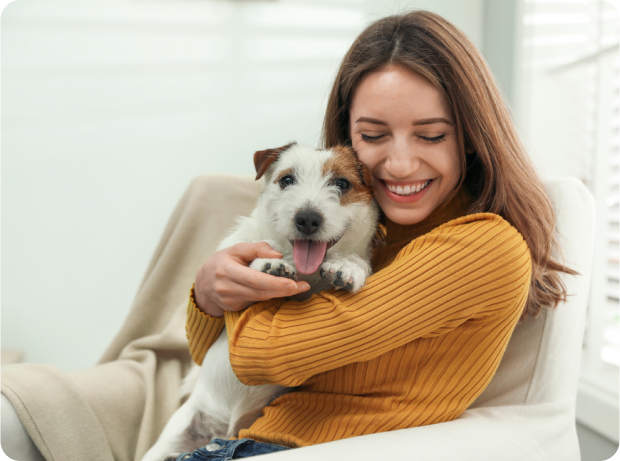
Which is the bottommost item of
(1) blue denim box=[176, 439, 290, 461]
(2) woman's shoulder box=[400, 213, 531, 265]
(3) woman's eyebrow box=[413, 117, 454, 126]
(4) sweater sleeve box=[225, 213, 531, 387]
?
(1) blue denim box=[176, 439, 290, 461]

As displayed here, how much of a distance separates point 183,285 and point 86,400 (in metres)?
0.74

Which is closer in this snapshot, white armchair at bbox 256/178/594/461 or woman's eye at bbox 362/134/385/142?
white armchair at bbox 256/178/594/461

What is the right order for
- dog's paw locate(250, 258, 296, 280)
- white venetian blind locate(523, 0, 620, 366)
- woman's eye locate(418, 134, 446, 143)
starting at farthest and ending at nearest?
1. white venetian blind locate(523, 0, 620, 366)
2. woman's eye locate(418, 134, 446, 143)
3. dog's paw locate(250, 258, 296, 280)

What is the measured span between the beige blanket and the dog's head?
35.9 inches

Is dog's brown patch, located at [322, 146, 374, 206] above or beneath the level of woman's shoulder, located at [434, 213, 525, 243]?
above

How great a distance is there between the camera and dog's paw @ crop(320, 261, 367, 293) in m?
1.02

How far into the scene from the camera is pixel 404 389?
42.8 inches

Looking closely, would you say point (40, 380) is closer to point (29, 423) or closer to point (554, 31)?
point (29, 423)

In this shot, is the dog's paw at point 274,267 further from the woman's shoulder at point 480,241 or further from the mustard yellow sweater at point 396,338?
the woman's shoulder at point 480,241

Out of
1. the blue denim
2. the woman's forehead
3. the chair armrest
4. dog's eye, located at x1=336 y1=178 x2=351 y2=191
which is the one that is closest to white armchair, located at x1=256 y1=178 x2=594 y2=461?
the chair armrest

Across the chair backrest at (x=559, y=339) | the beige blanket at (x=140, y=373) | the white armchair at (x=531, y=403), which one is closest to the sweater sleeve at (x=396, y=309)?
the white armchair at (x=531, y=403)

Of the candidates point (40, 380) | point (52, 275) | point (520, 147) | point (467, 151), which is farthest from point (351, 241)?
point (52, 275)

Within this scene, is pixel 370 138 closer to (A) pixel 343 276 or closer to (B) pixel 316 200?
(B) pixel 316 200

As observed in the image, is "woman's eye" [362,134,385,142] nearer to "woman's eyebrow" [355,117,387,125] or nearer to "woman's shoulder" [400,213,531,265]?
"woman's eyebrow" [355,117,387,125]
